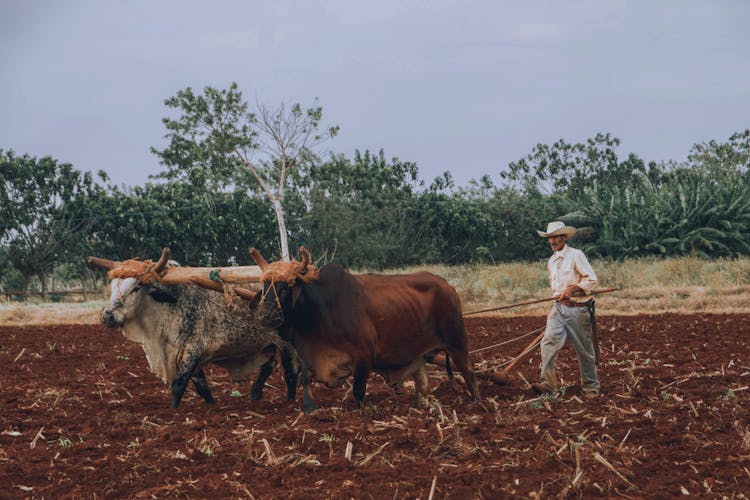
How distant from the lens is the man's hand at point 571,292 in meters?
7.52

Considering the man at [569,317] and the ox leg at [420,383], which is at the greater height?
the man at [569,317]

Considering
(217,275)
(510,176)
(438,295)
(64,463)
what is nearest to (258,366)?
(217,275)

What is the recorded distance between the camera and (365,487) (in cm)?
474

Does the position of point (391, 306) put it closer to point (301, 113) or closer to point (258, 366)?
point (258, 366)

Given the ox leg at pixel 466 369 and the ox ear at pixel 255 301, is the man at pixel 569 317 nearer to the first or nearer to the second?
the ox leg at pixel 466 369

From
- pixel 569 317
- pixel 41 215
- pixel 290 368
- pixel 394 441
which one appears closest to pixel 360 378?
pixel 394 441

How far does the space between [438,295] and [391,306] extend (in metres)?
0.64

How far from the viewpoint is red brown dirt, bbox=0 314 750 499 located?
480 centimetres

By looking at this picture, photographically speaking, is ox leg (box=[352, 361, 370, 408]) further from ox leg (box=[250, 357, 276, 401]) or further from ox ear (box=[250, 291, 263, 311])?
ox leg (box=[250, 357, 276, 401])

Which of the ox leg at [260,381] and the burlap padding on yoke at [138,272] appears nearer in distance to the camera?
the burlap padding on yoke at [138,272]

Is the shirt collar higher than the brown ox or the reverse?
higher

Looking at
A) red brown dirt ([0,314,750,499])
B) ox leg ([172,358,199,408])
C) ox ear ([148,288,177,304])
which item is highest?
ox ear ([148,288,177,304])

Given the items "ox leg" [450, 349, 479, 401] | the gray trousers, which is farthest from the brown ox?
the gray trousers

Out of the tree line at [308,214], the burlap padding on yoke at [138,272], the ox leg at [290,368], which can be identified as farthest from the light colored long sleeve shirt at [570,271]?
the tree line at [308,214]
